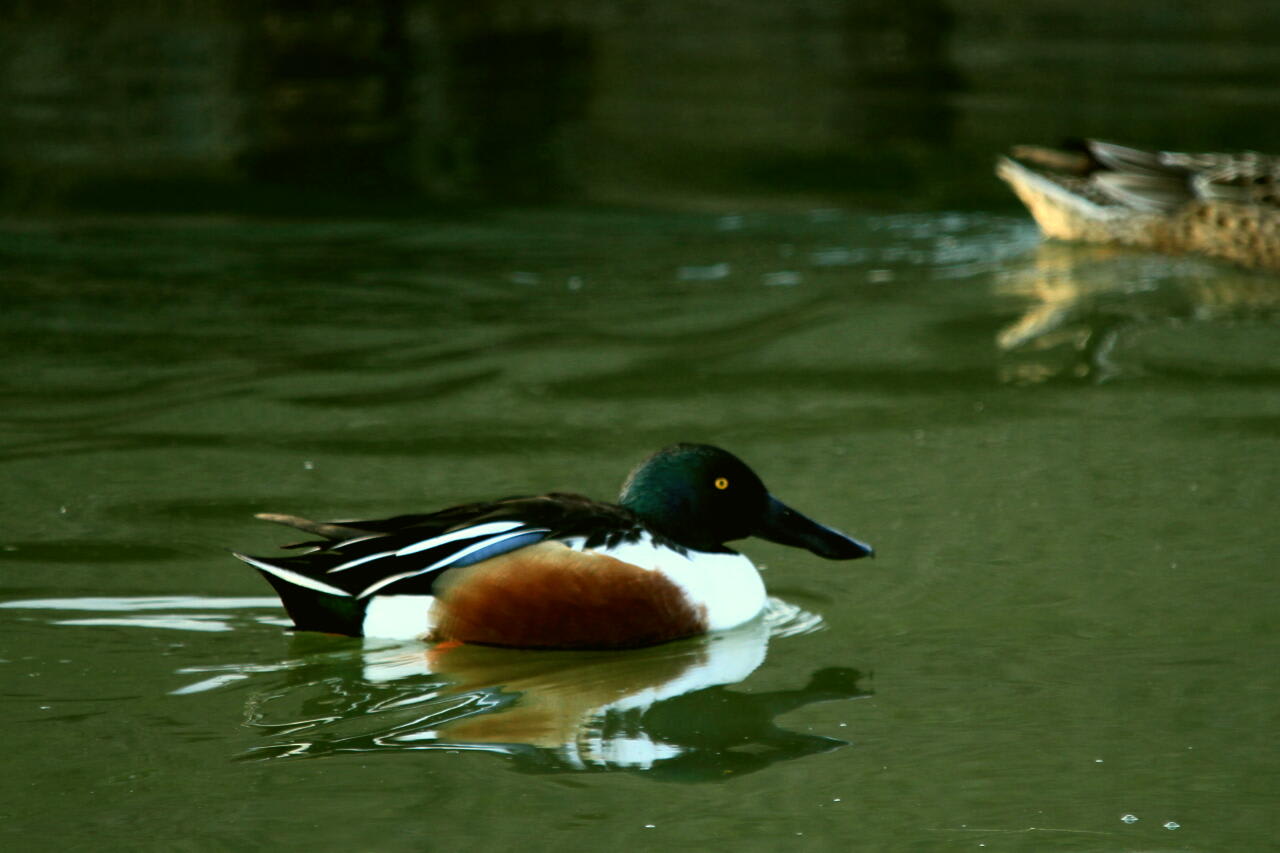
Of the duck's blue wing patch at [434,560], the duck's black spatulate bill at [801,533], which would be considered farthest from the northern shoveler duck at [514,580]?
the duck's black spatulate bill at [801,533]

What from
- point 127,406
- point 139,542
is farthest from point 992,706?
point 127,406

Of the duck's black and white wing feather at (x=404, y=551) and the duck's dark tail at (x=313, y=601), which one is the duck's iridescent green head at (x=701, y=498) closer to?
the duck's black and white wing feather at (x=404, y=551)

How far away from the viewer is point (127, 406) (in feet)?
23.9

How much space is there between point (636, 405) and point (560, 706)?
2907 millimetres

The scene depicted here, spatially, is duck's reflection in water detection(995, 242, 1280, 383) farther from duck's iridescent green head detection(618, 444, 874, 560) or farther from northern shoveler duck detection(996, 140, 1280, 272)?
duck's iridescent green head detection(618, 444, 874, 560)

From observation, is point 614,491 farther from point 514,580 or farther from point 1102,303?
point 1102,303

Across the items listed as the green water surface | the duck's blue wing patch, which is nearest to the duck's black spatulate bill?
the green water surface

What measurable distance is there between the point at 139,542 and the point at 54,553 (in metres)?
0.26

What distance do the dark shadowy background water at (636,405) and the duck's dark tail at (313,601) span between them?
0.08 m

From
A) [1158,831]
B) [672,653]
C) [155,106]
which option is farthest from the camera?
[155,106]

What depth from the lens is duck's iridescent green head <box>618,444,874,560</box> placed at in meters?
5.03

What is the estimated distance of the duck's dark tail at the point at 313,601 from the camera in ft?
15.7

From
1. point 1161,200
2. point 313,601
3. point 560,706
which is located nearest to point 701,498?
point 560,706

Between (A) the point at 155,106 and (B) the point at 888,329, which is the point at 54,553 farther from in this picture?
(A) the point at 155,106
